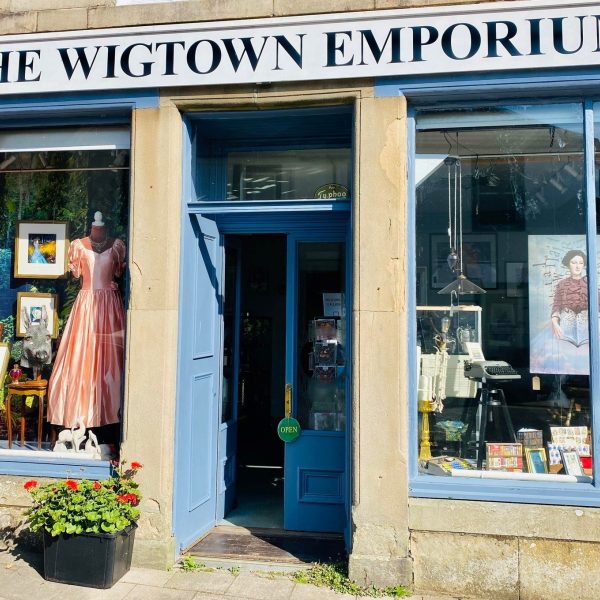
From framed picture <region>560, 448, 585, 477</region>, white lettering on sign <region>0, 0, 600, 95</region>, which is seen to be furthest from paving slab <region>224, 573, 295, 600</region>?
white lettering on sign <region>0, 0, 600, 95</region>

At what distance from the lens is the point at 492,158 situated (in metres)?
4.71

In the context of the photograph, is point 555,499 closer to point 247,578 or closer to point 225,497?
point 247,578

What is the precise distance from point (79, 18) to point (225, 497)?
4569 mm

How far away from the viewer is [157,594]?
4.01 m

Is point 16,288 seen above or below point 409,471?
above

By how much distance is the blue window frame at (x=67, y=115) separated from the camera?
475 cm

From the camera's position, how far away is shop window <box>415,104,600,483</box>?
14.5 ft

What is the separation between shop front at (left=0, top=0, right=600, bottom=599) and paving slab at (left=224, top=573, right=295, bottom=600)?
512mm

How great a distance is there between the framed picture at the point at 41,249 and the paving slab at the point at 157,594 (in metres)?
2.83

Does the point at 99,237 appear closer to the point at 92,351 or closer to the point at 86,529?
the point at 92,351

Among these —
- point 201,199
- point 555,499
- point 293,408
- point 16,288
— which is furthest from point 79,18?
point 555,499

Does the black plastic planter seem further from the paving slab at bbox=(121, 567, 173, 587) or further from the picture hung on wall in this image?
the picture hung on wall

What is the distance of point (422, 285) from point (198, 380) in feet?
6.98

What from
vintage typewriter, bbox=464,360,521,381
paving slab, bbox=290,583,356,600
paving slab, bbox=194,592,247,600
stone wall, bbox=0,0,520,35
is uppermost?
stone wall, bbox=0,0,520,35
